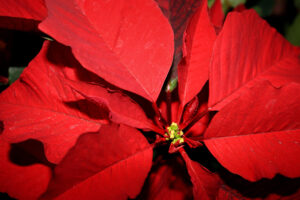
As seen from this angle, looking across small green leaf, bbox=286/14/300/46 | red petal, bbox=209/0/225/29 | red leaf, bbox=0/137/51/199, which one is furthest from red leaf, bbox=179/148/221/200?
small green leaf, bbox=286/14/300/46

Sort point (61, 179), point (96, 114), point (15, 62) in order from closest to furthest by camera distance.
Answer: point (61, 179) → point (96, 114) → point (15, 62)

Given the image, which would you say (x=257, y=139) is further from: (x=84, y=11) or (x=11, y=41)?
(x=11, y=41)

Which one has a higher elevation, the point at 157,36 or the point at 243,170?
the point at 157,36

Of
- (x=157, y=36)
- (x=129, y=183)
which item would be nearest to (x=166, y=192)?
(x=129, y=183)

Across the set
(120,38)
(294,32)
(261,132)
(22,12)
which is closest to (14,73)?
(22,12)

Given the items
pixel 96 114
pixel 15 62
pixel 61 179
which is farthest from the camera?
pixel 15 62

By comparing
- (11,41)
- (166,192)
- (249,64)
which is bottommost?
(166,192)

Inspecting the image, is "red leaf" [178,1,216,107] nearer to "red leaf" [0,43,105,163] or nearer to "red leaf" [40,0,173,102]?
"red leaf" [40,0,173,102]
